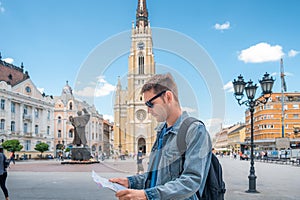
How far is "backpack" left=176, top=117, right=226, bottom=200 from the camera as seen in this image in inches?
82.0

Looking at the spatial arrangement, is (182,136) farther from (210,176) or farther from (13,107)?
(13,107)

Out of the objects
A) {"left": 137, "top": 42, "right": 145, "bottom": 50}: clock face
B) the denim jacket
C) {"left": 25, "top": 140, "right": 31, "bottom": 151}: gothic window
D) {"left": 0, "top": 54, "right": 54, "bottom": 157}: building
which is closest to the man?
the denim jacket

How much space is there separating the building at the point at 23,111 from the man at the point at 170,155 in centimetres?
5457

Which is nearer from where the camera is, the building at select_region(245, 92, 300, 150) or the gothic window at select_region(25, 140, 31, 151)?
the gothic window at select_region(25, 140, 31, 151)

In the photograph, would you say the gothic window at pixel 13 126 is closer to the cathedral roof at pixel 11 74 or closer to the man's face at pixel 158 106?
the cathedral roof at pixel 11 74

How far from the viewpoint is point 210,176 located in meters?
2.28

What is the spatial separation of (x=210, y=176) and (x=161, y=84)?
72 cm

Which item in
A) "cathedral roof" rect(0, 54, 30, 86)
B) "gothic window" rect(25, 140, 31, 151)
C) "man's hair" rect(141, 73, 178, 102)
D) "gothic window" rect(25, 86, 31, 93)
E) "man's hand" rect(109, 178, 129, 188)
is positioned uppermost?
"cathedral roof" rect(0, 54, 30, 86)

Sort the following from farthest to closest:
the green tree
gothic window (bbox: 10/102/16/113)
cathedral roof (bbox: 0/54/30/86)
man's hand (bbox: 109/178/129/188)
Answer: cathedral roof (bbox: 0/54/30/86) < gothic window (bbox: 10/102/16/113) < the green tree < man's hand (bbox: 109/178/129/188)

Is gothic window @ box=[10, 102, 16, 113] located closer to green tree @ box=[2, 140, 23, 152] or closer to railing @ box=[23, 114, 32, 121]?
railing @ box=[23, 114, 32, 121]

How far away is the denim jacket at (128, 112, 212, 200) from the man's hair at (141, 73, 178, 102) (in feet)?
0.87

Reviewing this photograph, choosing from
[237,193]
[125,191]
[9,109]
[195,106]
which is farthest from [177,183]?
[9,109]

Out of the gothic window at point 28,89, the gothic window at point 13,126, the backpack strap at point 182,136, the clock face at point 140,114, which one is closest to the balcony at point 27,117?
the gothic window at point 13,126

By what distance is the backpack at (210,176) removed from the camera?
208 centimetres
